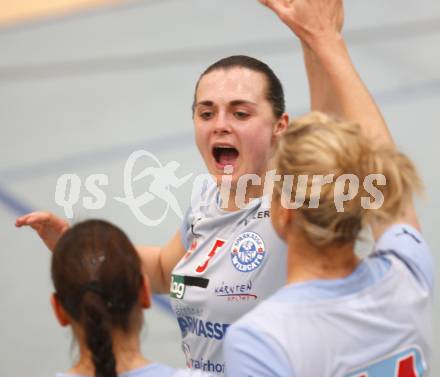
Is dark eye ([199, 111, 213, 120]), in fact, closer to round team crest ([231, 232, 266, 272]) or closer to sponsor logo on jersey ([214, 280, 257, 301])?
round team crest ([231, 232, 266, 272])

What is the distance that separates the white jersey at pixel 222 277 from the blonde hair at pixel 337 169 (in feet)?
1.68

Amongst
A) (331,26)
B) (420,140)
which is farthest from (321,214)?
(420,140)

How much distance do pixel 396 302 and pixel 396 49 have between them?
4.89 metres

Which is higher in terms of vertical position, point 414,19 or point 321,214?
point 414,19

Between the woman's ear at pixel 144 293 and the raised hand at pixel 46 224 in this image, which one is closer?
the woman's ear at pixel 144 293

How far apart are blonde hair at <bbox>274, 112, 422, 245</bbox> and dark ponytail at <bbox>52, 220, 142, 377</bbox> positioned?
34cm

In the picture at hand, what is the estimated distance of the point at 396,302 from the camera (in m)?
1.74

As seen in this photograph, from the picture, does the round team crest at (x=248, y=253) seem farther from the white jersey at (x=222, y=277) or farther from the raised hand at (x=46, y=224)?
the raised hand at (x=46, y=224)

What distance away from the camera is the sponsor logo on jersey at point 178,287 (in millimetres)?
2326

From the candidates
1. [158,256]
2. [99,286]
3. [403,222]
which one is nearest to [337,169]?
[403,222]

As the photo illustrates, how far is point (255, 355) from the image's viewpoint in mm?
1610

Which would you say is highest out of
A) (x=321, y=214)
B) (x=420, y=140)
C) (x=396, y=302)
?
(x=420, y=140)

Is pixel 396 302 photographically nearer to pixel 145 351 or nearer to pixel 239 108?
pixel 239 108

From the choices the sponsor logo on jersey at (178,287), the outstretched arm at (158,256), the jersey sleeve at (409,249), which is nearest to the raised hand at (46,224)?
the outstretched arm at (158,256)
